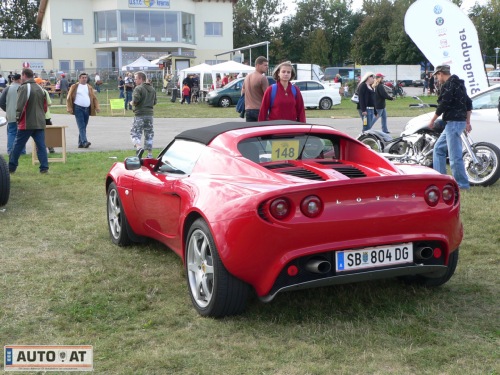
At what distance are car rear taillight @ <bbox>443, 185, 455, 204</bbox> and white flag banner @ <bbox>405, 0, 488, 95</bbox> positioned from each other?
1402 centimetres

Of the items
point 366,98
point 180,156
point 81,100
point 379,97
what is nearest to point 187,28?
point 81,100

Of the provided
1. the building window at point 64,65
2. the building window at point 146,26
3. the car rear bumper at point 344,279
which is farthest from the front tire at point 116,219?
the building window at point 64,65

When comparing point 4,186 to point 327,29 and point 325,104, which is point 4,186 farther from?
point 327,29

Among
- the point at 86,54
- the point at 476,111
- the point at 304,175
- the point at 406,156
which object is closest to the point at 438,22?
the point at 476,111

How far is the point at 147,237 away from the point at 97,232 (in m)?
1.08

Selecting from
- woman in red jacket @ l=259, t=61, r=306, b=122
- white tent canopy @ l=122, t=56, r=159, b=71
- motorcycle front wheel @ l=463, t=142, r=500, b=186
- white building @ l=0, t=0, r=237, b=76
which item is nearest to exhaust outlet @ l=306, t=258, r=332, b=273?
woman in red jacket @ l=259, t=61, r=306, b=122

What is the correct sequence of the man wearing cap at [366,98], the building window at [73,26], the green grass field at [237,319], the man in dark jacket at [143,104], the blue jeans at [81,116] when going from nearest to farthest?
the green grass field at [237,319]
the man in dark jacket at [143,104]
the man wearing cap at [366,98]
the blue jeans at [81,116]
the building window at [73,26]

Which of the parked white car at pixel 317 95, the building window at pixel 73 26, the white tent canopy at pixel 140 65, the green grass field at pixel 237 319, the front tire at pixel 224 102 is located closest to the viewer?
the green grass field at pixel 237 319

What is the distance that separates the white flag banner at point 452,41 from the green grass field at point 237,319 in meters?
12.1

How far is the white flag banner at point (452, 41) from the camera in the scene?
58.3 ft

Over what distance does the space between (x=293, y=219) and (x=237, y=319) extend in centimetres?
84

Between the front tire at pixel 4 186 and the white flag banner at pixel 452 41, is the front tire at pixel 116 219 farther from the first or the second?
the white flag banner at pixel 452 41

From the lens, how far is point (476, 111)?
470 inches

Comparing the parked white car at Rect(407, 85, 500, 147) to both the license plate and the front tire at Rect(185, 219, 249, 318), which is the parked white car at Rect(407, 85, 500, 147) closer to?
the license plate
